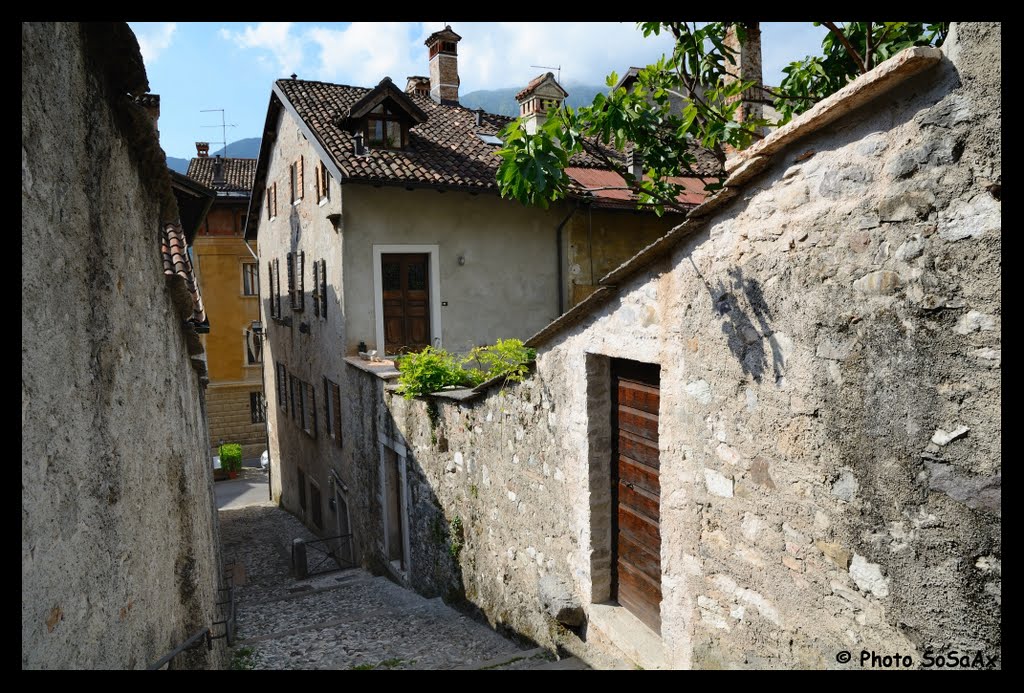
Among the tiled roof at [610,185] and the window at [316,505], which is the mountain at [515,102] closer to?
the tiled roof at [610,185]

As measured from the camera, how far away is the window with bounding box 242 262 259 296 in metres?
27.9

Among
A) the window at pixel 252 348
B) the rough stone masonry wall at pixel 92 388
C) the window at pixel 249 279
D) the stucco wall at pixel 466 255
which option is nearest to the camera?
the rough stone masonry wall at pixel 92 388

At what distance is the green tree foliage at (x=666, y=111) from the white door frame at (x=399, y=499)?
17.0ft

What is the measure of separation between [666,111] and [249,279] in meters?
23.3

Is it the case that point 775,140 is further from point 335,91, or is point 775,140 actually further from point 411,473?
point 335,91

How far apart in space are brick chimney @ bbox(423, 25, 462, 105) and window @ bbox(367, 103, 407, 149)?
3.94 metres

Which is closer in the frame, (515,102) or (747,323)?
(747,323)

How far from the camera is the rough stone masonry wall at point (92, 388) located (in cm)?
306

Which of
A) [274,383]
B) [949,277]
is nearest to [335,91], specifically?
[274,383]

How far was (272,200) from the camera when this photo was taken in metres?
18.4

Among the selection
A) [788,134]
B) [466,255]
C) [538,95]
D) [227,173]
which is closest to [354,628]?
[788,134]

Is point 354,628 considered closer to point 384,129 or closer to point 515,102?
point 384,129

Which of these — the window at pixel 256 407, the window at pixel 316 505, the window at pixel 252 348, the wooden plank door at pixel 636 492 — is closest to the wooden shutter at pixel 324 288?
the window at pixel 316 505

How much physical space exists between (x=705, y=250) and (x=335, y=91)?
43.7 ft
